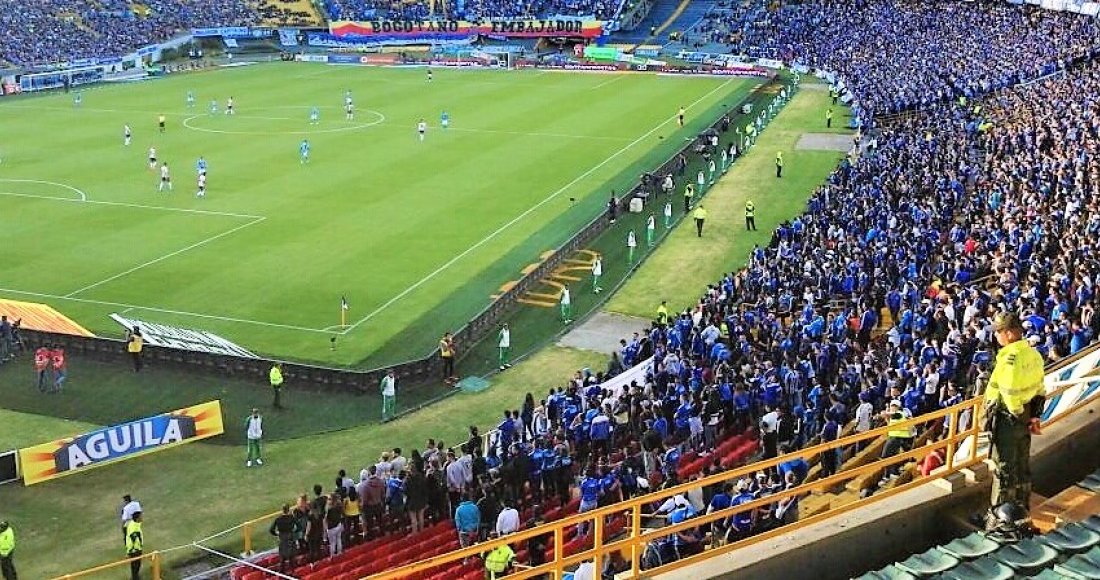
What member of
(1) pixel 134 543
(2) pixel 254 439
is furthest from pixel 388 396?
(1) pixel 134 543

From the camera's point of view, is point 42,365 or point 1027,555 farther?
point 42,365

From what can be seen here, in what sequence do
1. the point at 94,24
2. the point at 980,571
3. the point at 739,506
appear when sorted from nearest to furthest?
the point at 980,571 → the point at 739,506 → the point at 94,24

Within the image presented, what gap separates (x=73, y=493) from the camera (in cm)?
2117

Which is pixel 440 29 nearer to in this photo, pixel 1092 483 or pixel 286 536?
pixel 286 536

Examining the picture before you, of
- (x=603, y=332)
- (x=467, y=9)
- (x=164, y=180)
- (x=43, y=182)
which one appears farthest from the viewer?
(x=467, y=9)

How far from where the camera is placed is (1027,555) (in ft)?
26.7

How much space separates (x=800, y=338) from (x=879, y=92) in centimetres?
4023

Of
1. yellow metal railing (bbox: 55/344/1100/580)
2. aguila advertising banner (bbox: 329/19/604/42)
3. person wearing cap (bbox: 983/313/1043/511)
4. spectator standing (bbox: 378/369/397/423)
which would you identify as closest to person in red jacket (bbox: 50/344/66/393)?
spectator standing (bbox: 378/369/397/423)

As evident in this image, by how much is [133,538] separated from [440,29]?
9125 centimetres

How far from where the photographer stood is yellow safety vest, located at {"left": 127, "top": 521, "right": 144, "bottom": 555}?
1753 cm

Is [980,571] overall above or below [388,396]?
above

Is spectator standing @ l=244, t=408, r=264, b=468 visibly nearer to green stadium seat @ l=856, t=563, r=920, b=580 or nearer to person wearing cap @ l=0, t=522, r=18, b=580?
person wearing cap @ l=0, t=522, r=18, b=580

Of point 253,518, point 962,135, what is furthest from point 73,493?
point 962,135

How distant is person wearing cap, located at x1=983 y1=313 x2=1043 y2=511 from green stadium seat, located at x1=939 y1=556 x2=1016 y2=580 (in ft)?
3.17
